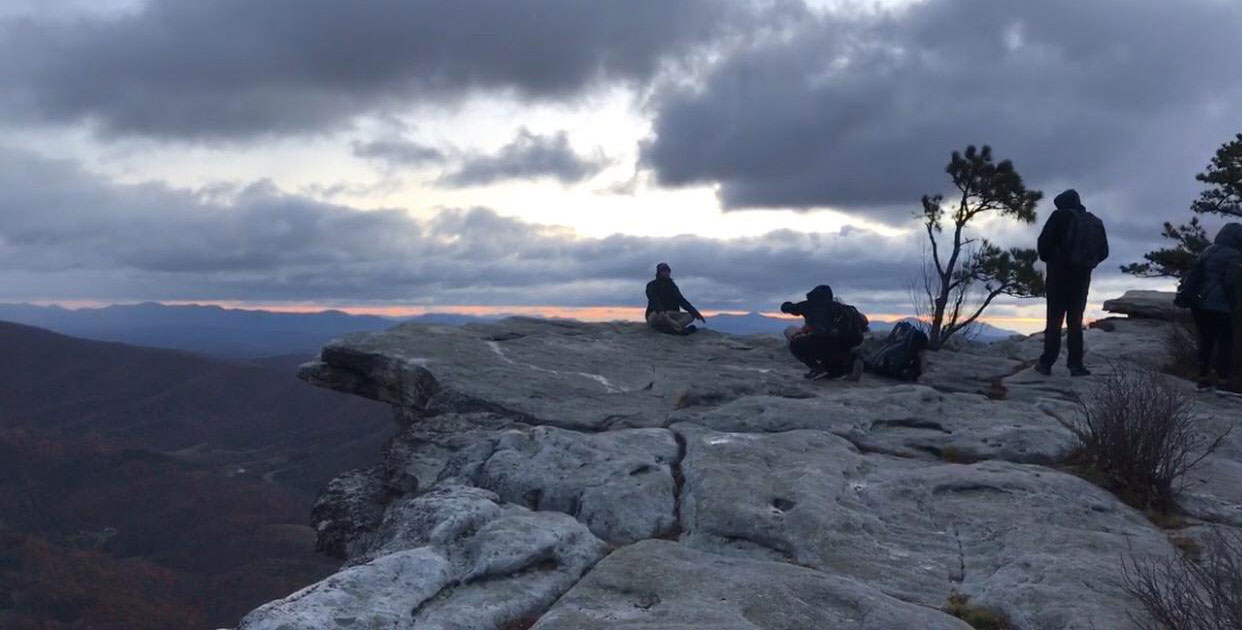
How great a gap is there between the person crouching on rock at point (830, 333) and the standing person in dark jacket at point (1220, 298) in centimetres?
468

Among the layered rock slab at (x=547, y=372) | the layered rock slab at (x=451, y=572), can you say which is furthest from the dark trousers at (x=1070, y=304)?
the layered rock slab at (x=451, y=572)

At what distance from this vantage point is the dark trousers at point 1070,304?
14.2 meters

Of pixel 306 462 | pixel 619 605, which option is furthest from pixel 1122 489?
pixel 306 462

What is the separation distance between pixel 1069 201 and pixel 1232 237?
2.17 m

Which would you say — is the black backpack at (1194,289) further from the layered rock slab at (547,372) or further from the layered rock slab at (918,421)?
the layered rock slab at (547,372)

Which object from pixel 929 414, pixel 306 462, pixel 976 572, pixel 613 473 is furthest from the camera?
pixel 306 462

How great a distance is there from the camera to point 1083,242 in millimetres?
13891

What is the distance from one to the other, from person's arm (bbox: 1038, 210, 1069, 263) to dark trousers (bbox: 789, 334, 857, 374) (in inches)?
127

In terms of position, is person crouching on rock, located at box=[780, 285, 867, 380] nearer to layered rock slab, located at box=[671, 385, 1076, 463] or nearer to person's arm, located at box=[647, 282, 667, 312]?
layered rock slab, located at box=[671, 385, 1076, 463]

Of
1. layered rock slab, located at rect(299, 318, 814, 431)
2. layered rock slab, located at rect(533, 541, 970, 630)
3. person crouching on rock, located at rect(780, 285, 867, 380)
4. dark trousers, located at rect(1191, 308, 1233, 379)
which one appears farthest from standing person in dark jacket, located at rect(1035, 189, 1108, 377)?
layered rock slab, located at rect(533, 541, 970, 630)

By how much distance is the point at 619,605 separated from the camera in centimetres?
589

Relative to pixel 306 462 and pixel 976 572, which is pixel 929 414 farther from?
pixel 306 462

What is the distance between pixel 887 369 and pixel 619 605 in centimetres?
963

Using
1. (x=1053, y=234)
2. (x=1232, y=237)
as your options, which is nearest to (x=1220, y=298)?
(x=1232, y=237)
